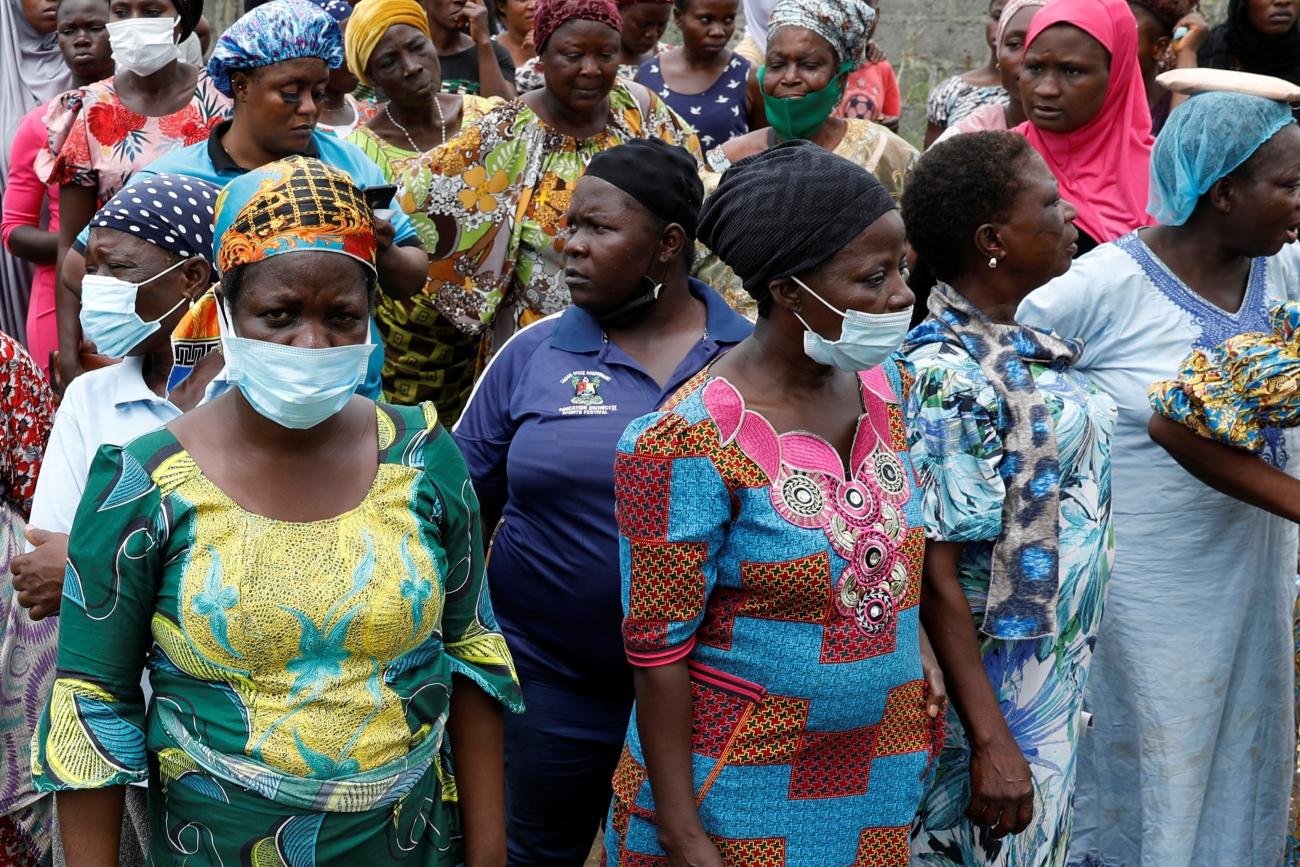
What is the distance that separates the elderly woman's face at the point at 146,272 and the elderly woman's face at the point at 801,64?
299 cm

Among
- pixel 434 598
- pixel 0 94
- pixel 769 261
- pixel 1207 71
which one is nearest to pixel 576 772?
pixel 434 598

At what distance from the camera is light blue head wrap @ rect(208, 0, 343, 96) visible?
429 cm

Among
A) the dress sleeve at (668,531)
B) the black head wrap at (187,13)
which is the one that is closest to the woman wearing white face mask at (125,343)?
the dress sleeve at (668,531)

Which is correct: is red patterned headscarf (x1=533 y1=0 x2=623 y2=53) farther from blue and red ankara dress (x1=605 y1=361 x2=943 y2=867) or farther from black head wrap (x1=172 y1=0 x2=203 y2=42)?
blue and red ankara dress (x1=605 y1=361 x2=943 y2=867)

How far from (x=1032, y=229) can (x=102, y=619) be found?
6.99 ft

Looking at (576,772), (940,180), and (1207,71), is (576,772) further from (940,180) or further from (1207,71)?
(1207,71)

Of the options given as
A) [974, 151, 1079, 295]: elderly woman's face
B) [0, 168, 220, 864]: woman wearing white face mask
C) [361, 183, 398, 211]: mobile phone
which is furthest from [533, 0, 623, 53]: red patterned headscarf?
[974, 151, 1079, 295]: elderly woman's face

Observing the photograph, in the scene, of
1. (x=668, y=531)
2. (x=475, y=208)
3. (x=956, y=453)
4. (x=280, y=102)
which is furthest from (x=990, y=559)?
(x=475, y=208)

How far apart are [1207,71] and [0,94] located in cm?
547

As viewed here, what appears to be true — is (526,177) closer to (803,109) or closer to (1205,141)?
(803,109)

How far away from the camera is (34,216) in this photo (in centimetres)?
615

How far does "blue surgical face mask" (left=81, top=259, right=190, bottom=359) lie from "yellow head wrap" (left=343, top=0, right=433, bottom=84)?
290cm

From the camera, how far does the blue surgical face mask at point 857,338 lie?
2.75 metres

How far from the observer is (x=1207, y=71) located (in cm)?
413
